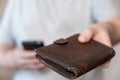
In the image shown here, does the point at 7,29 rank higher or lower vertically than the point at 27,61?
higher

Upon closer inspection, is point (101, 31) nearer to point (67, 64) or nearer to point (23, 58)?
point (67, 64)

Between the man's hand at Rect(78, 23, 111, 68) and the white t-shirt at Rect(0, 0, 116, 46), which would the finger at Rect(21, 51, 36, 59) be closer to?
the white t-shirt at Rect(0, 0, 116, 46)

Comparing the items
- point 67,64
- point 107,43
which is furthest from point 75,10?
point 67,64

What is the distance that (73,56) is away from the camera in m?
0.45

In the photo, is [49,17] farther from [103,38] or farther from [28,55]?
[103,38]

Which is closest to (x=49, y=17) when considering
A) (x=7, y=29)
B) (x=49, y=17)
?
(x=49, y=17)

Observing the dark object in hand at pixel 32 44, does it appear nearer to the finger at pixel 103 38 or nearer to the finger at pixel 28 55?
the finger at pixel 28 55

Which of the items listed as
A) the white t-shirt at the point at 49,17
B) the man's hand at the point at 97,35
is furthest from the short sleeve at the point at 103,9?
the man's hand at the point at 97,35

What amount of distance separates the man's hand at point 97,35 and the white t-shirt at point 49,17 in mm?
217

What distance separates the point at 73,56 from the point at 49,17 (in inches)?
14.4

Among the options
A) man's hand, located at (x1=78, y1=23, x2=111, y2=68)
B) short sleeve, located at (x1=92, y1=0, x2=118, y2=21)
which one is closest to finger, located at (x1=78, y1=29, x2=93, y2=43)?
man's hand, located at (x1=78, y1=23, x2=111, y2=68)

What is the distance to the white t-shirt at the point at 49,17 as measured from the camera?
78cm

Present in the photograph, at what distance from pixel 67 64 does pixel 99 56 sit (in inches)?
2.7

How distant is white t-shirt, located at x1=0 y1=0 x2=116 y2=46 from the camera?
0.78 m
